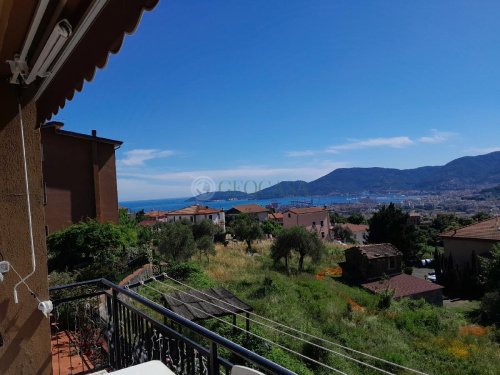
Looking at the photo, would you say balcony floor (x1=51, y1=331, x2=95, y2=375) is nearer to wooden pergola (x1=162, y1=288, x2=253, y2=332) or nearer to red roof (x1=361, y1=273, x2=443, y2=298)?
wooden pergola (x1=162, y1=288, x2=253, y2=332)

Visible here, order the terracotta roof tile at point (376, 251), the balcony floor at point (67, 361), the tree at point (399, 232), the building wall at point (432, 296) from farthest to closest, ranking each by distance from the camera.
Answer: the tree at point (399, 232), the terracotta roof tile at point (376, 251), the building wall at point (432, 296), the balcony floor at point (67, 361)

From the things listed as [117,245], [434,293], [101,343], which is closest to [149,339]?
[101,343]

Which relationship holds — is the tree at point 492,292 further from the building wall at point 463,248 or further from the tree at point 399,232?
the tree at point 399,232

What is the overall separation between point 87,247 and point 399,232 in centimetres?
3028

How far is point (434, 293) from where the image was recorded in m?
22.6

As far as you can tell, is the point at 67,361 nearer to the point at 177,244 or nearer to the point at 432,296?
the point at 177,244

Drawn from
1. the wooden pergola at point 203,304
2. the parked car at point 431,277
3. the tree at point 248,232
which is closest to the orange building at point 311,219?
the tree at point 248,232

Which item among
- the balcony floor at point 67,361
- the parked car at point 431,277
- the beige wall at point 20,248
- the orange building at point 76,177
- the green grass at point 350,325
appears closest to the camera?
the beige wall at point 20,248

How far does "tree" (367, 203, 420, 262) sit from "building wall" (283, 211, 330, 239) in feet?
54.6

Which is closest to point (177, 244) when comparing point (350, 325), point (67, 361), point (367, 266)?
point (350, 325)

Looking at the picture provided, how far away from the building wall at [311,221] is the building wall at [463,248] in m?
22.8

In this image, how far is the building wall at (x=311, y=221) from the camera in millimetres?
53938

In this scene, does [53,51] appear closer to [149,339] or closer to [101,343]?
[149,339]

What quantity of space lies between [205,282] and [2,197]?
1298 centimetres
